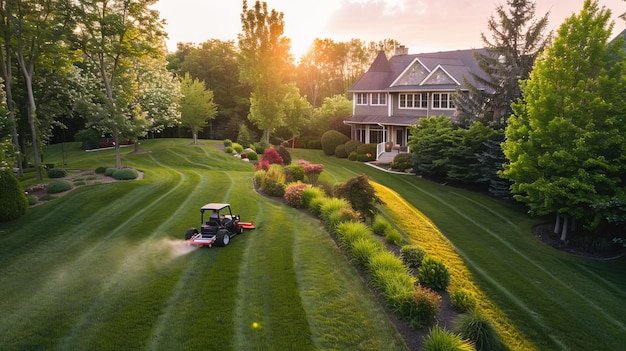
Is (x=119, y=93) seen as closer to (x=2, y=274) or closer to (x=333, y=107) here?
(x=2, y=274)

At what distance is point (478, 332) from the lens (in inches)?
345

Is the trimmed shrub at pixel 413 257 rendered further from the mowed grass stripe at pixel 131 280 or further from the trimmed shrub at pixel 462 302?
the mowed grass stripe at pixel 131 280

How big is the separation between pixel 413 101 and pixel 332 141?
9.78 m

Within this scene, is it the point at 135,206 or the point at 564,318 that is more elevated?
the point at 135,206

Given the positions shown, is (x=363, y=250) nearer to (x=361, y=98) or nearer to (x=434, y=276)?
(x=434, y=276)

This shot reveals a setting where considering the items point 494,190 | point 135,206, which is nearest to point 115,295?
point 135,206

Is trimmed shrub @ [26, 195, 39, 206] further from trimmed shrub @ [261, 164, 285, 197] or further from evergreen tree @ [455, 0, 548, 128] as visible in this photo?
evergreen tree @ [455, 0, 548, 128]

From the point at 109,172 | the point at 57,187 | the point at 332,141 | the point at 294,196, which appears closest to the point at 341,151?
the point at 332,141

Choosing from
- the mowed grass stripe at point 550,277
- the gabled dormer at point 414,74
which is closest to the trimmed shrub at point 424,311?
the mowed grass stripe at point 550,277

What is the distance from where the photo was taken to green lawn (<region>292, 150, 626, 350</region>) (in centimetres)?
1132

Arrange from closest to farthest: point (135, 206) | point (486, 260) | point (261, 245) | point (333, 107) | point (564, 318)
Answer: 1. point (564, 318)
2. point (261, 245)
3. point (486, 260)
4. point (135, 206)
5. point (333, 107)

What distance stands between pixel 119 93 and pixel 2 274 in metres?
17.6

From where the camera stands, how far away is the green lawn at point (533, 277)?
11320 mm

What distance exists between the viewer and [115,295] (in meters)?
10.1
